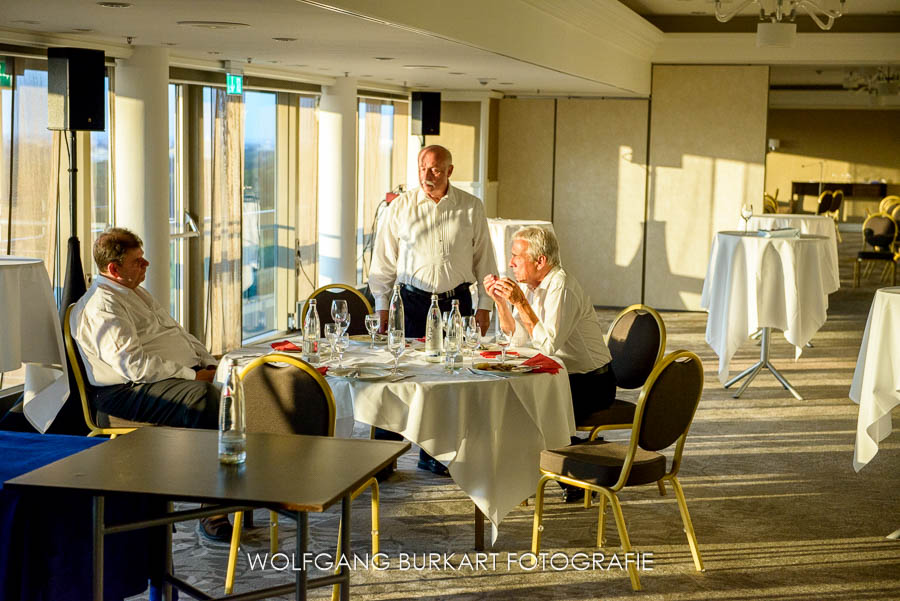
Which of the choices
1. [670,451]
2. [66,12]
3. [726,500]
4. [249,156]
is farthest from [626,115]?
[66,12]

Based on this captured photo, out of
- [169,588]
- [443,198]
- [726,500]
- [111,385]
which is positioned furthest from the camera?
[443,198]

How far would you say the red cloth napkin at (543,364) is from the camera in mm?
4605

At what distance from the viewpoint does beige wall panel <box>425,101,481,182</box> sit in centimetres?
1278

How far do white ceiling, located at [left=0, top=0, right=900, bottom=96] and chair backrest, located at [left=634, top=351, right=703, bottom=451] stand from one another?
213cm

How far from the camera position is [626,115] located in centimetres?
1285

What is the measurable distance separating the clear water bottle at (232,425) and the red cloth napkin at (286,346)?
1901mm

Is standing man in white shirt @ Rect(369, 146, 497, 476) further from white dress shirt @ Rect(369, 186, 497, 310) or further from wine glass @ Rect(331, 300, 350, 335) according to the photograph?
wine glass @ Rect(331, 300, 350, 335)

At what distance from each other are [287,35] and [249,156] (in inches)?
151

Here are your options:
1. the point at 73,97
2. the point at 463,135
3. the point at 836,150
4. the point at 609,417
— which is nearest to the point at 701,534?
the point at 609,417

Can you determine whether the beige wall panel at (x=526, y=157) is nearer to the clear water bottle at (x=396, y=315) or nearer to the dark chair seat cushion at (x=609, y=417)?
the dark chair seat cushion at (x=609, y=417)

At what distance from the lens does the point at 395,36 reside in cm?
586

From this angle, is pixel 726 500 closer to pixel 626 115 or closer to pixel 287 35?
pixel 287 35

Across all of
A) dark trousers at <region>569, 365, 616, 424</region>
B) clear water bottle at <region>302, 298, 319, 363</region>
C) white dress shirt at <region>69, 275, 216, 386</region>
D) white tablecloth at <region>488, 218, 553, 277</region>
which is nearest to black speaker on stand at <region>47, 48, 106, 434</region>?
white dress shirt at <region>69, 275, 216, 386</region>

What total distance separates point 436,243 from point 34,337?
7.29ft
